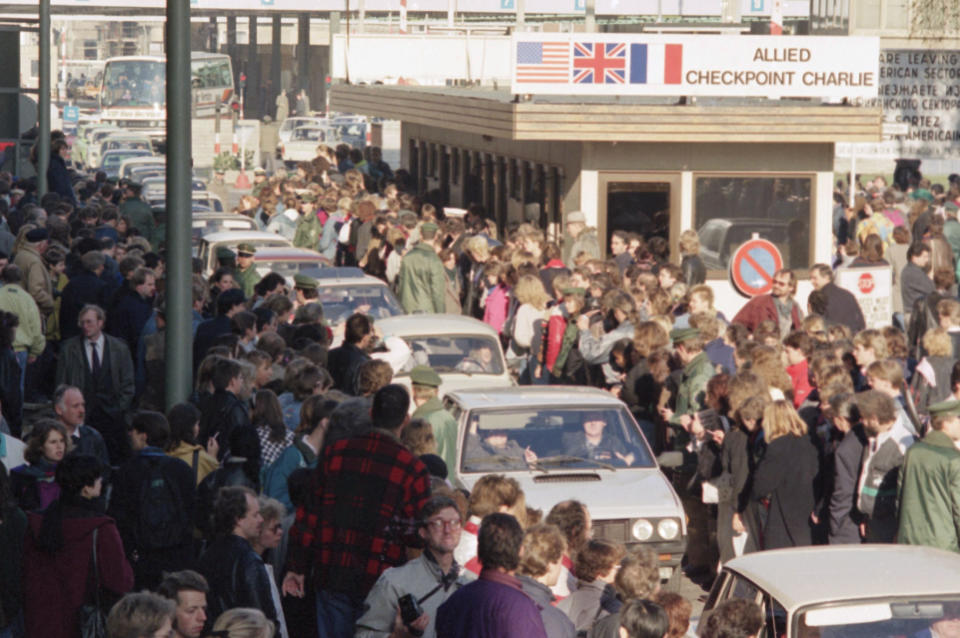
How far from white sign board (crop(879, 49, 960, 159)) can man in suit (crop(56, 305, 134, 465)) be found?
22.5 meters

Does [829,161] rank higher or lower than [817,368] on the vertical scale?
higher

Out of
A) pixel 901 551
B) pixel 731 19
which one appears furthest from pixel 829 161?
pixel 901 551

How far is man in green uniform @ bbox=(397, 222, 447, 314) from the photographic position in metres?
18.1

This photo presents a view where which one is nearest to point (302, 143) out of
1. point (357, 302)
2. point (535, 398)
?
point (357, 302)

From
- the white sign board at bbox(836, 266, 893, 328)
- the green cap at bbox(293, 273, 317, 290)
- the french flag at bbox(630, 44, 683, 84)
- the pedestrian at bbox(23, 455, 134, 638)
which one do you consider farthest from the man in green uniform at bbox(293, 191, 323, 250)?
the pedestrian at bbox(23, 455, 134, 638)

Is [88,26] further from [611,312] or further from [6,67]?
[611,312]

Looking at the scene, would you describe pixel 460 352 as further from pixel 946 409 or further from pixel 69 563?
pixel 69 563

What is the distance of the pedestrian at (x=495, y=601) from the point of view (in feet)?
20.0

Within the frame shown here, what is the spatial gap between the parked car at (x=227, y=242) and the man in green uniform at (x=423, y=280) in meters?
3.14

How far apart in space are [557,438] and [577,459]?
0.23m

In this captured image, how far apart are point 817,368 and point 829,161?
405 inches

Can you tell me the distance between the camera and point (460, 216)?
2405cm

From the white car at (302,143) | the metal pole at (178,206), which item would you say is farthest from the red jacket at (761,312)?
the white car at (302,143)

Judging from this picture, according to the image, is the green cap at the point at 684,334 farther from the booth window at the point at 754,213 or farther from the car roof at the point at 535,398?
the booth window at the point at 754,213
